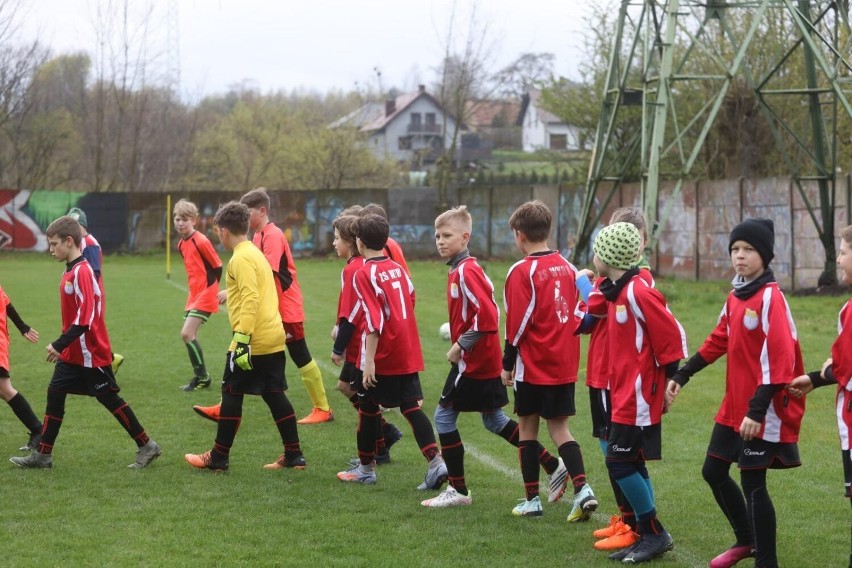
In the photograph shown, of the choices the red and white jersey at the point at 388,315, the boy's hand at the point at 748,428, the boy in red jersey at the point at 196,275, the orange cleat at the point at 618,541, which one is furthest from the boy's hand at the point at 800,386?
the boy in red jersey at the point at 196,275

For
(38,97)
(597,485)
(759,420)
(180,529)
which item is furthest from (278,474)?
(38,97)

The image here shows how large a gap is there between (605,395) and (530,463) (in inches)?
27.1

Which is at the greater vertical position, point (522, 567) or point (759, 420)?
point (759, 420)

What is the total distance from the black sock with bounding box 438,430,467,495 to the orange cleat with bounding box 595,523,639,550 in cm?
119

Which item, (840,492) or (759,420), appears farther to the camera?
(840,492)

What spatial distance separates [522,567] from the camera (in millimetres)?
5180

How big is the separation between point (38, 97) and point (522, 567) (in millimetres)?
40875

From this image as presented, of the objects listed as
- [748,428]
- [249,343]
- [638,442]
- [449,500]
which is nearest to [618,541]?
[638,442]

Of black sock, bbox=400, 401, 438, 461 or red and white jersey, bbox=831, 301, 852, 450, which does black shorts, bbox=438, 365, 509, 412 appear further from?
red and white jersey, bbox=831, 301, 852, 450

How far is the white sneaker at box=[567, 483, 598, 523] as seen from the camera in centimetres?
596

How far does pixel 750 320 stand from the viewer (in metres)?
4.83

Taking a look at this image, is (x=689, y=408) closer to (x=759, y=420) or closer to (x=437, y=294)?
(x=759, y=420)

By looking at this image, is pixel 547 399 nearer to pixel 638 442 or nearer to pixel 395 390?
pixel 638 442

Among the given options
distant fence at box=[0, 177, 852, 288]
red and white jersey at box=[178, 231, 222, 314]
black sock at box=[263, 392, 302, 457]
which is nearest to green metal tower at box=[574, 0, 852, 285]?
distant fence at box=[0, 177, 852, 288]
